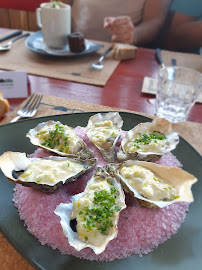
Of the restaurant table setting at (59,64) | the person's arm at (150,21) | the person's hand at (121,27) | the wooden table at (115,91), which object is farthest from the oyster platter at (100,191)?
the person's arm at (150,21)

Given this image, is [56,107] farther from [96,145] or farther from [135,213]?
[135,213]

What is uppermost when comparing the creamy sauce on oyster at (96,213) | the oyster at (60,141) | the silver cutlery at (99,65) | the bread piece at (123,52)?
the creamy sauce on oyster at (96,213)

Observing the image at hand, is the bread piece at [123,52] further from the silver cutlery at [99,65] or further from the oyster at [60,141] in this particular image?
the oyster at [60,141]

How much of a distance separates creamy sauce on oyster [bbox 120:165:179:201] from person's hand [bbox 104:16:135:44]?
150 centimetres

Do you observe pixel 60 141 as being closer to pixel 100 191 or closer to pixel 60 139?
pixel 60 139

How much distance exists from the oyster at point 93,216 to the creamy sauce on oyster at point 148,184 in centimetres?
4

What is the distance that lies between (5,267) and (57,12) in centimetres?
142

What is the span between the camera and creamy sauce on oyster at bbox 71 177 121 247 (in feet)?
1.73

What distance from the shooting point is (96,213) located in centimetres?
56

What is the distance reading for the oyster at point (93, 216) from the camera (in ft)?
1.70

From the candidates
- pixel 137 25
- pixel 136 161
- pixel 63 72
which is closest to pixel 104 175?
pixel 136 161

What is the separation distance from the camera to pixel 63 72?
4.93 ft

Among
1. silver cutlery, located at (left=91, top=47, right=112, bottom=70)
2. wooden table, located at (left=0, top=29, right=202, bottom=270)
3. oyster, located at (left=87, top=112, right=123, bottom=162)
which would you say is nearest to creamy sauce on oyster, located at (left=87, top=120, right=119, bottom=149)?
oyster, located at (left=87, top=112, right=123, bottom=162)

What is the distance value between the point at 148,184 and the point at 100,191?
13 centimetres
